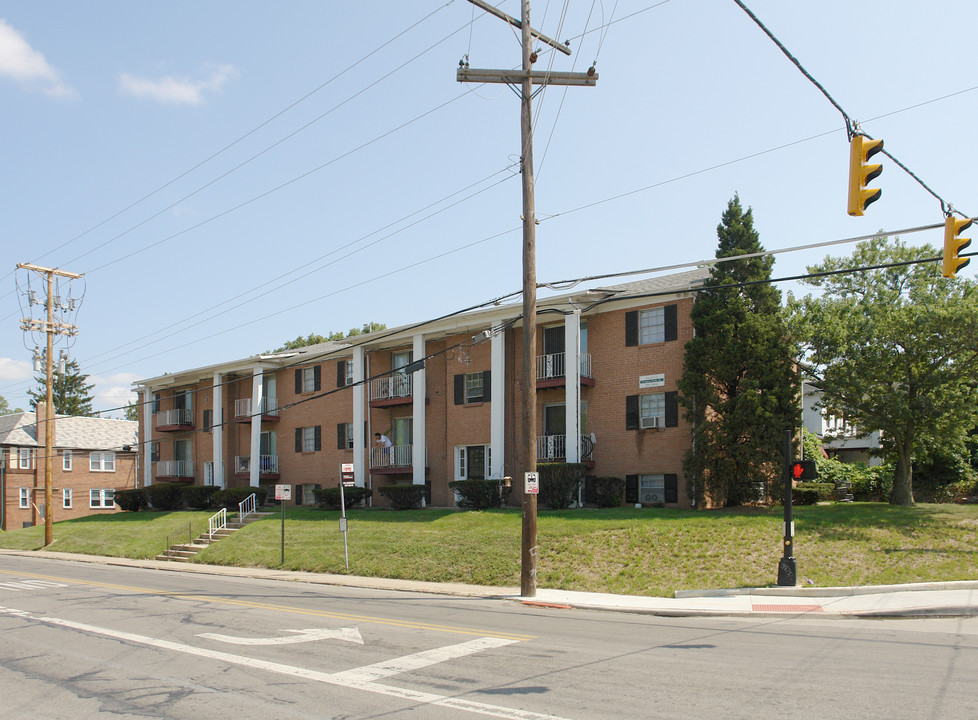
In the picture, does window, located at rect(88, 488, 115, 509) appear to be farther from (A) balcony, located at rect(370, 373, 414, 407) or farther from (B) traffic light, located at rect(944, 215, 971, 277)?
(B) traffic light, located at rect(944, 215, 971, 277)

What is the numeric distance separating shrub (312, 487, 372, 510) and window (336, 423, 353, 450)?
2946 millimetres

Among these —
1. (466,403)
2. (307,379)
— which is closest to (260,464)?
(307,379)

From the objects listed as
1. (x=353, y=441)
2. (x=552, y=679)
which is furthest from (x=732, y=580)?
(x=353, y=441)

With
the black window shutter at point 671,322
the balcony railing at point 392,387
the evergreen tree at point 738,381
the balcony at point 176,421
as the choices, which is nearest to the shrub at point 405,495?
the balcony railing at point 392,387

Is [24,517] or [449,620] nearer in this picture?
[449,620]

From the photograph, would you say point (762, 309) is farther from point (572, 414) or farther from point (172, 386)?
point (172, 386)

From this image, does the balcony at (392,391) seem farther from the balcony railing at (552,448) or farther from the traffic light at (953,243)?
the traffic light at (953,243)

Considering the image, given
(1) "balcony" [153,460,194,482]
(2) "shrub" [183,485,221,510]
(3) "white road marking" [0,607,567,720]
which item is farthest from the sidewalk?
(1) "balcony" [153,460,194,482]

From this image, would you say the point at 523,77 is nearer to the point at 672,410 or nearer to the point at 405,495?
the point at 672,410

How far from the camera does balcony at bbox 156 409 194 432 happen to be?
4541 cm

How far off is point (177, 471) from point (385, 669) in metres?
40.0

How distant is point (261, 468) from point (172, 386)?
10370 millimetres

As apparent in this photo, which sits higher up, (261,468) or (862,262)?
(862,262)

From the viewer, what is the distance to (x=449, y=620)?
13312mm
